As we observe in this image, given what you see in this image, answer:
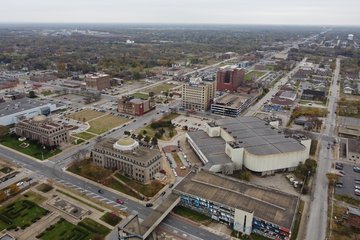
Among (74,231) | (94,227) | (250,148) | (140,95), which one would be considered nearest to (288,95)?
(140,95)

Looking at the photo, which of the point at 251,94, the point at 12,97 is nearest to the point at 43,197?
the point at 12,97

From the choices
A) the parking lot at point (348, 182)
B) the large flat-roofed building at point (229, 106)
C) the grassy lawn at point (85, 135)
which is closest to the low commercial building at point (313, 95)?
the large flat-roofed building at point (229, 106)

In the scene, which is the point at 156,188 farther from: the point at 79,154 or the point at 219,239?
the point at 79,154

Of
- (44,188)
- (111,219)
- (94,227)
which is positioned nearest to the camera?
(94,227)

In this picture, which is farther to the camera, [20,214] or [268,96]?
[268,96]

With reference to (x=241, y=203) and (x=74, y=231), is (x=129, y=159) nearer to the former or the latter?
(x=74, y=231)

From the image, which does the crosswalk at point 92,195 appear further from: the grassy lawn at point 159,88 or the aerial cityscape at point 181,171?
the grassy lawn at point 159,88
